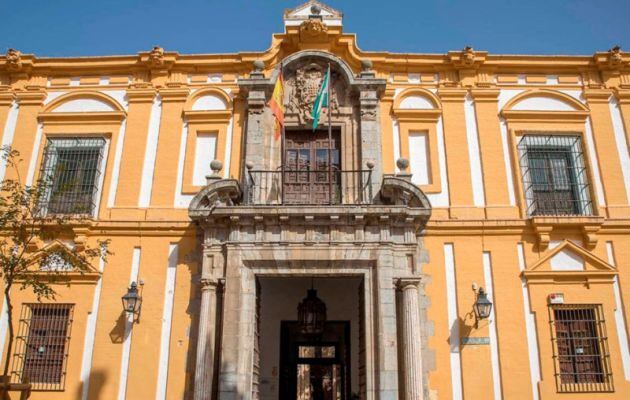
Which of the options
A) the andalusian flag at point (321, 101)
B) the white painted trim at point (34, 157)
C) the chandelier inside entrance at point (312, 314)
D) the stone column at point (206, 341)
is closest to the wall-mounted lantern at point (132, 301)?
the stone column at point (206, 341)

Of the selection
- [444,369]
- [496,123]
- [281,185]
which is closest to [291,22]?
[281,185]

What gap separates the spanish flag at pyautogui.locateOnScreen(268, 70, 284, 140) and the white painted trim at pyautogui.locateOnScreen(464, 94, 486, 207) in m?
3.72

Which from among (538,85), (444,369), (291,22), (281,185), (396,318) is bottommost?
(444,369)

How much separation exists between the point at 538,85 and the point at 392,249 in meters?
5.02

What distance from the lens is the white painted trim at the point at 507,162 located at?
1101 centimetres

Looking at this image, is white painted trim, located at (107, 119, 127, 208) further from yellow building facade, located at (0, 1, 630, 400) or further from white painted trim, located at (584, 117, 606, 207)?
white painted trim, located at (584, 117, 606, 207)

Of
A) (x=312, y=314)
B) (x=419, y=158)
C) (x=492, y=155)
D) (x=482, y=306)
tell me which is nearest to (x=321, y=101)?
(x=419, y=158)

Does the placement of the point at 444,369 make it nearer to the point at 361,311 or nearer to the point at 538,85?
the point at 361,311

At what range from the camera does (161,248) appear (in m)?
10.7

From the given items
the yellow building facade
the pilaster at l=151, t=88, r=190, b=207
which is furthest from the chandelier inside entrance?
the pilaster at l=151, t=88, r=190, b=207

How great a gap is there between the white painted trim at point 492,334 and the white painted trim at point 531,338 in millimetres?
545

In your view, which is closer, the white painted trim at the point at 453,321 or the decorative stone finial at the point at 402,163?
the white painted trim at the point at 453,321

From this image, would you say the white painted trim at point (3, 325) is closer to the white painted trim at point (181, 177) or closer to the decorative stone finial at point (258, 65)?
the white painted trim at point (181, 177)

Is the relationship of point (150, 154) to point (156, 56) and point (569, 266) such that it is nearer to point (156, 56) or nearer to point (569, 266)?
point (156, 56)
